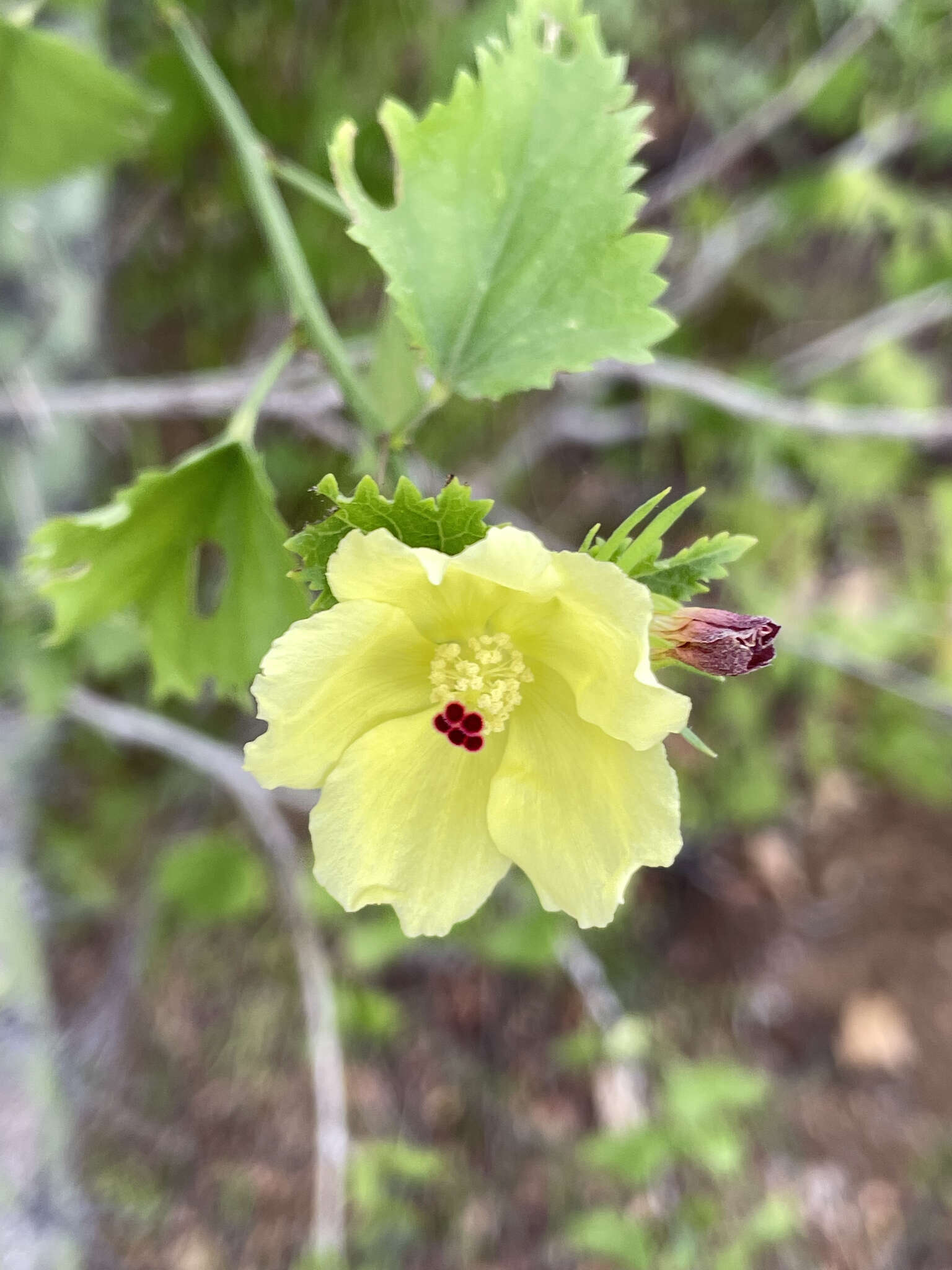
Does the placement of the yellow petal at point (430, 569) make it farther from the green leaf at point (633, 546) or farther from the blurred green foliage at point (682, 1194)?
the blurred green foliage at point (682, 1194)

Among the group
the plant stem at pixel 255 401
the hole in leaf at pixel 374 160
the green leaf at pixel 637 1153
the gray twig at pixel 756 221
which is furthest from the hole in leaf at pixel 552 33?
the green leaf at pixel 637 1153

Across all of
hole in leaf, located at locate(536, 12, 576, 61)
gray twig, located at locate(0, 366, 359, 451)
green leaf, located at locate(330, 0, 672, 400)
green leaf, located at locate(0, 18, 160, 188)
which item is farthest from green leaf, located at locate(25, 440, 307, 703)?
green leaf, located at locate(0, 18, 160, 188)

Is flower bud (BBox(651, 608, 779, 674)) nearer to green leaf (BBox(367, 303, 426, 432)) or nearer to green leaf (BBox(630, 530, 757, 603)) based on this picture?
green leaf (BBox(630, 530, 757, 603))

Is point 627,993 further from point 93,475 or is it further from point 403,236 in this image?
point 403,236

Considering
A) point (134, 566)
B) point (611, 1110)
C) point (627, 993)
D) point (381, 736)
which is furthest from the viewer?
point (627, 993)

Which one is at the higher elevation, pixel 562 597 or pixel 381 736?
pixel 562 597

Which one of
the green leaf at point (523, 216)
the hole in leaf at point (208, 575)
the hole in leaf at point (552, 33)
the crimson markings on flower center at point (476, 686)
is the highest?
the hole in leaf at point (552, 33)

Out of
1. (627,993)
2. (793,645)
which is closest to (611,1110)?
(627,993)
